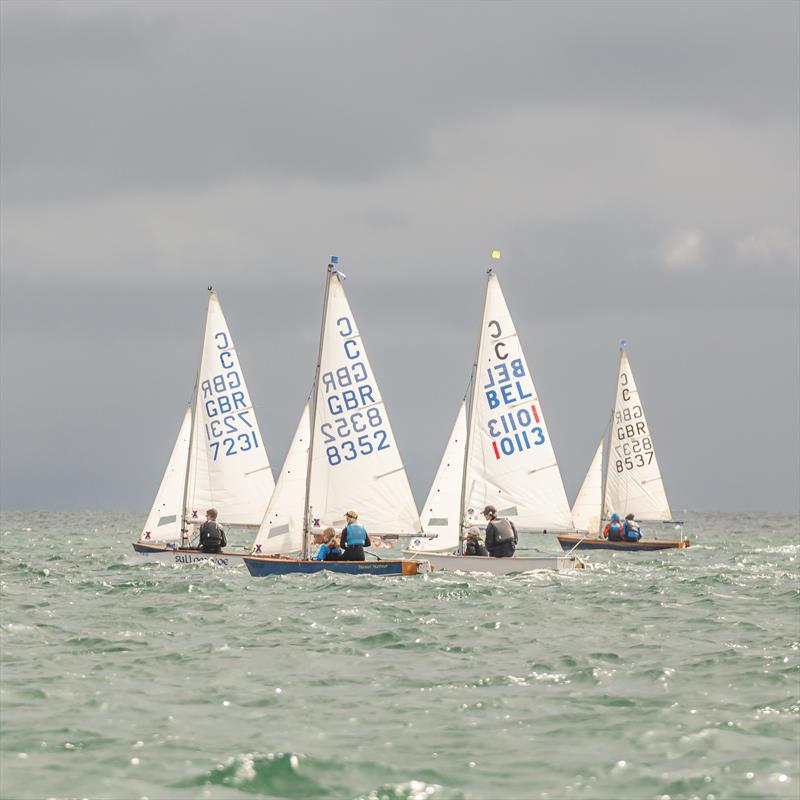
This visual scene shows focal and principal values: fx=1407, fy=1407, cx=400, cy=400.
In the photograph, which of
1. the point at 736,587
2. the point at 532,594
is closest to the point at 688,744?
the point at 532,594

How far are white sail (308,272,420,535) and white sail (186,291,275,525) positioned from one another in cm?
745

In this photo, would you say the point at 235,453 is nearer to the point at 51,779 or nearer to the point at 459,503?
the point at 459,503

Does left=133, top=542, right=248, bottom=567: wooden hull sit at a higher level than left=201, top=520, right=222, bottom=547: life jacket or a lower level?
lower

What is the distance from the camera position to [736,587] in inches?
1195

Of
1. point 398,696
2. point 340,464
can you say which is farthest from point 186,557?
point 398,696

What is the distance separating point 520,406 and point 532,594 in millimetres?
8865

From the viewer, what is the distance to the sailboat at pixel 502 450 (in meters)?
34.8

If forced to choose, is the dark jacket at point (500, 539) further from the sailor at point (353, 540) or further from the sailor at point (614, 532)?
the sailor at point (614, 532)

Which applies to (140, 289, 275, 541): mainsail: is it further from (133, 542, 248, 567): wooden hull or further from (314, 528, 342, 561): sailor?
(314, 528, 342, 561): sailor

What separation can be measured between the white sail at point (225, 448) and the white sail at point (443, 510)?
6.92 metres

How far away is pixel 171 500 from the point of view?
136ft

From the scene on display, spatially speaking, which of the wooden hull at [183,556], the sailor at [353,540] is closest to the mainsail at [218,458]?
the wooden hull at [183,556]

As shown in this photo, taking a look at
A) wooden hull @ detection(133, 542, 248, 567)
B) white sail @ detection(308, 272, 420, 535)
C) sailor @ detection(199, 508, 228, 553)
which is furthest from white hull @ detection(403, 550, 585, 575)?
sailor @ detection(199, 508, 228, 553)

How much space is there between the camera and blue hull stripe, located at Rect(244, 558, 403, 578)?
29906 mm
